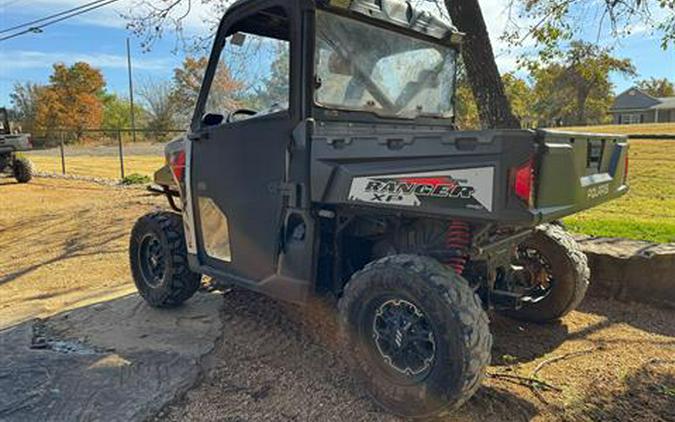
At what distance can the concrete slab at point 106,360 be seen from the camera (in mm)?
3080

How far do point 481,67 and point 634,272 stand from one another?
337cm

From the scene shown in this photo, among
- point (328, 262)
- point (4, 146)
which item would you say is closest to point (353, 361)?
point (328, 262)

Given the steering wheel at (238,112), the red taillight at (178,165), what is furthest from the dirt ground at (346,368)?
the steering wheel at (238,112)

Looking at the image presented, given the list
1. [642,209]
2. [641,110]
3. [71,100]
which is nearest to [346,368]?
[642,209]

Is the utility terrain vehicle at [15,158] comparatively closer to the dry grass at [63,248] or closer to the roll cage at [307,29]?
the dry grass at [63,248]

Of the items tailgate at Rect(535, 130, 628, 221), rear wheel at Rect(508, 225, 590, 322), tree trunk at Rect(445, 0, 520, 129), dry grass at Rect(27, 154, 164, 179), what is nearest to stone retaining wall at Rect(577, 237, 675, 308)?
rear wheel at Rect(508, 225, 590, 322)

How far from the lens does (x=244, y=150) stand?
3646 millimetres

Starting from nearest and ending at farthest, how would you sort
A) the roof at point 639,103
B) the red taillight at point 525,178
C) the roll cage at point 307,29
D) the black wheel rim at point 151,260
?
the red taillight at point 525,178 < the roll cage at point 307,29 < the black wheel rim at point 151,260 < the roof at point 639,103

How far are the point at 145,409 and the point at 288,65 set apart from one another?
7.24ft

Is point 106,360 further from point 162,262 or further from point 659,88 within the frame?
point 659,88

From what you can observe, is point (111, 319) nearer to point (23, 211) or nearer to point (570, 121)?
point (23, 211)

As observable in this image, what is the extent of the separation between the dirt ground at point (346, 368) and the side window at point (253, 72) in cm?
162

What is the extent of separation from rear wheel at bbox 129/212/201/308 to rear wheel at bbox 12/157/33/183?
13.0m

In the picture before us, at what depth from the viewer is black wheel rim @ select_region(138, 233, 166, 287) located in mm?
4691
